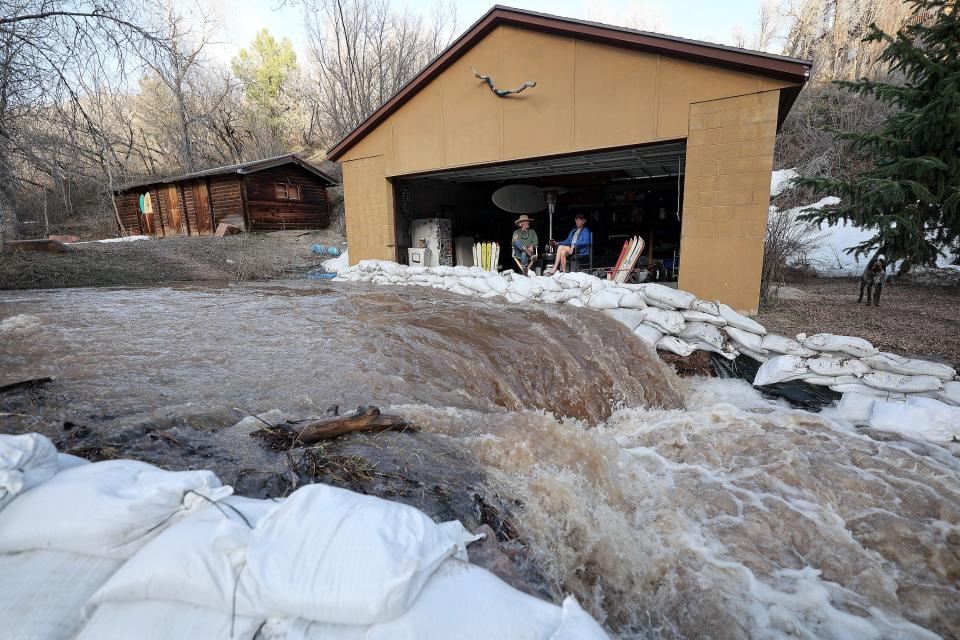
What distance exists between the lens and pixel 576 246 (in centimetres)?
879

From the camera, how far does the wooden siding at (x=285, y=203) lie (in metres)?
17.7

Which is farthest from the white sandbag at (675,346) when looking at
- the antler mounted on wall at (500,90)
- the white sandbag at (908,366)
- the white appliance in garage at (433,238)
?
the white appliance in garage at (433,238)

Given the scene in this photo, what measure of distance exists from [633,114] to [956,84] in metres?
4.11

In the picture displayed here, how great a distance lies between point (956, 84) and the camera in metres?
5.80

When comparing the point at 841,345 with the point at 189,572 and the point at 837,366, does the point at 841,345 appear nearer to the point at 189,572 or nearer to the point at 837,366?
the point at 837,366

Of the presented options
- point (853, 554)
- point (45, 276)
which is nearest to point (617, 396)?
point (853, 554)

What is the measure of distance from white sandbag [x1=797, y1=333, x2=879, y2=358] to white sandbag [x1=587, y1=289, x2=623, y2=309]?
84.8 inches

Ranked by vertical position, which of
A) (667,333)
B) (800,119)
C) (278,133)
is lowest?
(667,333)

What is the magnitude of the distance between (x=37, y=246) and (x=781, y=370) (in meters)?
15.1

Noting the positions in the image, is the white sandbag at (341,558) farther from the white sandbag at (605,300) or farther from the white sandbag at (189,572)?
the white sandbag at (605,300)

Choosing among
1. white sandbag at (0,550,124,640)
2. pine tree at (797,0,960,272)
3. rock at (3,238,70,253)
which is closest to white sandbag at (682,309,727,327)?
pine tree at (797,0,960,272)

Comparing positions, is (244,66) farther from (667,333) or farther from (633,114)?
(667,333)

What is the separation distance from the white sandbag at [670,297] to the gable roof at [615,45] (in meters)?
2.93

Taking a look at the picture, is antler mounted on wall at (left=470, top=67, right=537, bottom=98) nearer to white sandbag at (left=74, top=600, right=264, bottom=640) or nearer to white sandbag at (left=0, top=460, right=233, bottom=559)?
white sandbag at (left=0, top=460, right=233, bottom=559)
